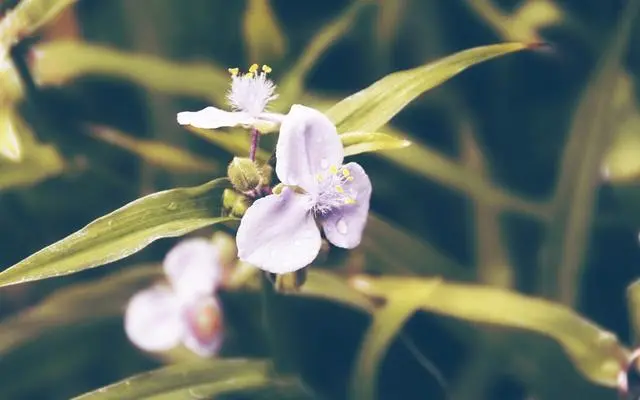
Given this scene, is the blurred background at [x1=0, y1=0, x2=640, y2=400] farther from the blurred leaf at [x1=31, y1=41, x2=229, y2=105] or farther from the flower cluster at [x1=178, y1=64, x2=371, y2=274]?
the flower cluster at [x1=178, y1=64, x2=371, y2=274]

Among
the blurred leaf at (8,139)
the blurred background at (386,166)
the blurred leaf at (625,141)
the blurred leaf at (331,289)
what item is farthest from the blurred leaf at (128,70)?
the blurred leaf at (625,141)

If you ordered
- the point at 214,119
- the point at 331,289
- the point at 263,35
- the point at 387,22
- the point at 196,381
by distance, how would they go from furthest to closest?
the point at 387,22 < the point at 263,35 < the point at 331,289 < the point at 196,381 < the point at 214,119

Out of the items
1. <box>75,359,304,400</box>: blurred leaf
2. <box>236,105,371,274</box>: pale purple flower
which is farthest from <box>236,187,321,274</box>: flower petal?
<box>75,359,304,400</box>: blurred leaf

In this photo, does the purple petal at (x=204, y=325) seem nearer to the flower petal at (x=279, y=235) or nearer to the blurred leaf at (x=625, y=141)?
the flower petal at (x=279, y=235)

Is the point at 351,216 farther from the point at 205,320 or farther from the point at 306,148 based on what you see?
the point at 205,320

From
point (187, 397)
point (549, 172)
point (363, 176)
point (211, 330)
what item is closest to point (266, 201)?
point (363, 176)

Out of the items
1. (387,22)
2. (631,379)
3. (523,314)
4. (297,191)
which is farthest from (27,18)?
(631,379)
